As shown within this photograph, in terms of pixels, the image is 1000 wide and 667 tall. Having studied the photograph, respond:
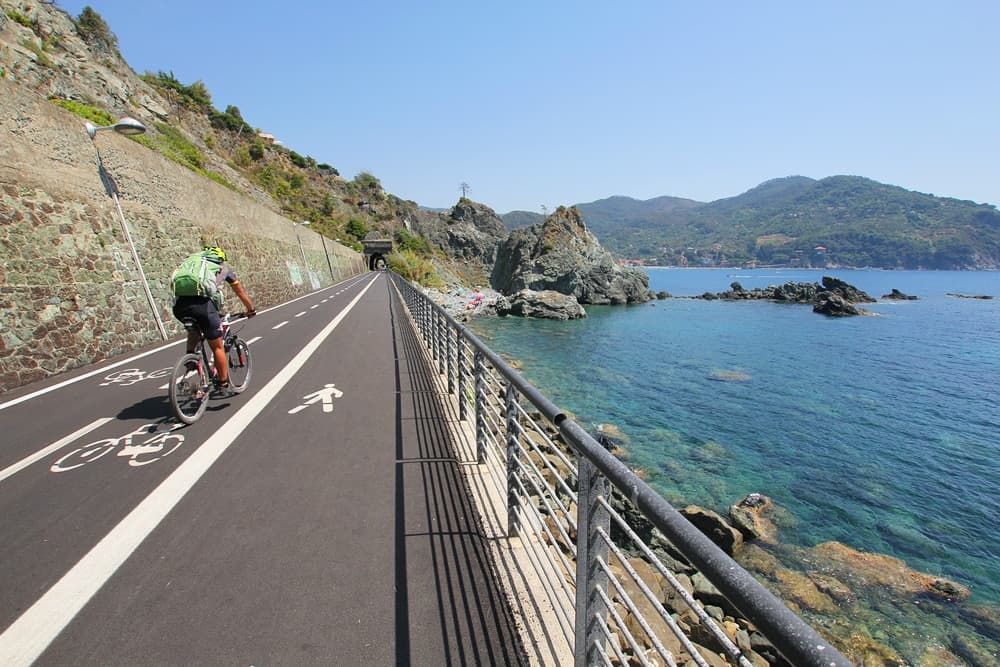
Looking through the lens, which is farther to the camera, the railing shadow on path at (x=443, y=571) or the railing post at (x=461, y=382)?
the railing post at (x=461, y=382)

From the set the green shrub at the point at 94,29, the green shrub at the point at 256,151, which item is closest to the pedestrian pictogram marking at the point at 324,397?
the green shrub at the point at 94,29

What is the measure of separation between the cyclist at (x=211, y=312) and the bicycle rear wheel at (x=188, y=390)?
25 centimetres

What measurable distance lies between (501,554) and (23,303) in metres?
9.94

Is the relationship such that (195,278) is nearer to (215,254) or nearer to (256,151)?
(215,254)

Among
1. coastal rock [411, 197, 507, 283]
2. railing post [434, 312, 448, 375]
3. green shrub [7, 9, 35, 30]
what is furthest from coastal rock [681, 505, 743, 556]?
coastal rock [411, 197, 507, 283]

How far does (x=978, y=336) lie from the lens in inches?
1622

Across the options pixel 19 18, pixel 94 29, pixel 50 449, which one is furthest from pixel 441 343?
pixel 94 29

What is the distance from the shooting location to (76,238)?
1005cm

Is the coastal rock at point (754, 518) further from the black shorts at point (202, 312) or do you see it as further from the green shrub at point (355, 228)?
the green shrub at point (355, 228)

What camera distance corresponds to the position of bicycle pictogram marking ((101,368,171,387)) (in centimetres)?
796

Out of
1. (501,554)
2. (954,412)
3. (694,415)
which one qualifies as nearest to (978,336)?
(954,412)

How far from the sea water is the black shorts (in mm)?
10307

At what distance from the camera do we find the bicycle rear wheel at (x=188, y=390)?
568cm

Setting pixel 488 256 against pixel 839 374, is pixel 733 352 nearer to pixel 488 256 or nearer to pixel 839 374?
pixel 839 374
